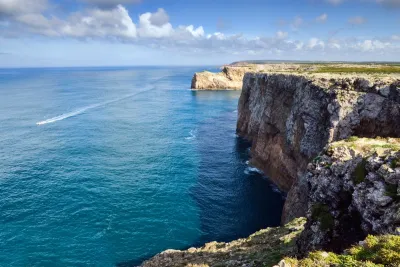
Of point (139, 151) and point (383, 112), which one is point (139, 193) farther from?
point (383, 112)

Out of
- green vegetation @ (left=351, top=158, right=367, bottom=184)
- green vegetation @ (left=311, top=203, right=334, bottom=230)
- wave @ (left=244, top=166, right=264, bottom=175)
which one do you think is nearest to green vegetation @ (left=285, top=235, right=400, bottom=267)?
green vegetation @ (left=311, top=203, right=334, bottom=230)

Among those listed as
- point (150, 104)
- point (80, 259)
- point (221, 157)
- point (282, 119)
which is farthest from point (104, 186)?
point (150, 104)

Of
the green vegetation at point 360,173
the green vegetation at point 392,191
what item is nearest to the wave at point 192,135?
the green vegetation at point 360,173

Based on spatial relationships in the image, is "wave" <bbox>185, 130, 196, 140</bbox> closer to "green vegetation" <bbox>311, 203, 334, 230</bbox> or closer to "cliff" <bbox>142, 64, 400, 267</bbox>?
"cliff" <bbox>142, 64, 400, 267</bbox>

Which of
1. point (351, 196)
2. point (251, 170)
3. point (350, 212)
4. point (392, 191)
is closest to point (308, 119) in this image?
point (251, 170)

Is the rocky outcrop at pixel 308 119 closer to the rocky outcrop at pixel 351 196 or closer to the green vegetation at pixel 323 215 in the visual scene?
the rocky outcrop at pixel 351 196

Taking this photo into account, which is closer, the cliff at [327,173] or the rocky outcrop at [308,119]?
the cliff at [327,173]

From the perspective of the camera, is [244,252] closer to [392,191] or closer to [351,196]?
[351,196]

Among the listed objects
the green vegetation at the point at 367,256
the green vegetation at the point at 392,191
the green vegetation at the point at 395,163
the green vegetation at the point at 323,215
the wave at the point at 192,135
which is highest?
the green vegetation at the point at 395,163

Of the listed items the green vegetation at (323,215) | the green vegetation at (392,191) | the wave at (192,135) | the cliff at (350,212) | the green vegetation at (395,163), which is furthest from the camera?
the wave at (192,135)
